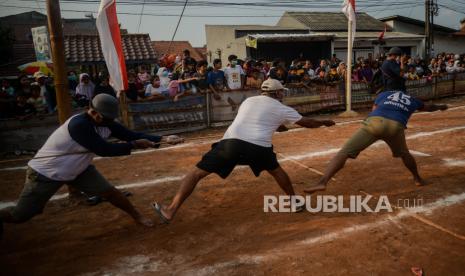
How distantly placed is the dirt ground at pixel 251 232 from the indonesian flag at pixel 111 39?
178 cm

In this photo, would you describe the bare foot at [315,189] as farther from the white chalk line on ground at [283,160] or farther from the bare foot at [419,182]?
the white chalk line on ground at [283,160]

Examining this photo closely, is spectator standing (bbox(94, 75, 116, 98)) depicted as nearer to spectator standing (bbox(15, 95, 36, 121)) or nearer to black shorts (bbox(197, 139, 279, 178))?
spectator standing (bbox(15, 95, 36, 121))

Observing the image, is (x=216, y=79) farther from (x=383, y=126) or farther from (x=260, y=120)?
(x=260, y=120)

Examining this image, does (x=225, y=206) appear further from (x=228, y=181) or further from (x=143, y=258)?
(x=143, y=258)

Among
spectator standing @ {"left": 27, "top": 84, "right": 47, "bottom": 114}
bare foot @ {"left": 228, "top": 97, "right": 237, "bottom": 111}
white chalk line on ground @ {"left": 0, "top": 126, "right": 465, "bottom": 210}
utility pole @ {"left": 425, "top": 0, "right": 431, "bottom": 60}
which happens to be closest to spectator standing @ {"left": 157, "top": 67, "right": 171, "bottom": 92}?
bare foot @ {"left": 228, "top": 97, "right": 237, "bottom": 111}

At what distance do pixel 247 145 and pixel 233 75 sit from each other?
7.62m

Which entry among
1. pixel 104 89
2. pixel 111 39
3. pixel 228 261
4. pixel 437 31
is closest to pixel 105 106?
pixel 228 261

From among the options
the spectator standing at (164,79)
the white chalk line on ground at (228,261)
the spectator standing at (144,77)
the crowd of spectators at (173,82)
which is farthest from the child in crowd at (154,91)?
the white chalk line on ground at (228,261)

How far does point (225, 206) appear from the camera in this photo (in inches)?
198

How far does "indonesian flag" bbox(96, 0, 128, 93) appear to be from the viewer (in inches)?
226

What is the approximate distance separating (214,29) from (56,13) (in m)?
23.2

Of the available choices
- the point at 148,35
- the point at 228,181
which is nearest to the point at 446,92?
the point at 148,35

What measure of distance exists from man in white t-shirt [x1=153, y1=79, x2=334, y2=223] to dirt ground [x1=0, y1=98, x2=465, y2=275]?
56 centimetres

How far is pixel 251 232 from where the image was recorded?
417 centimetres
